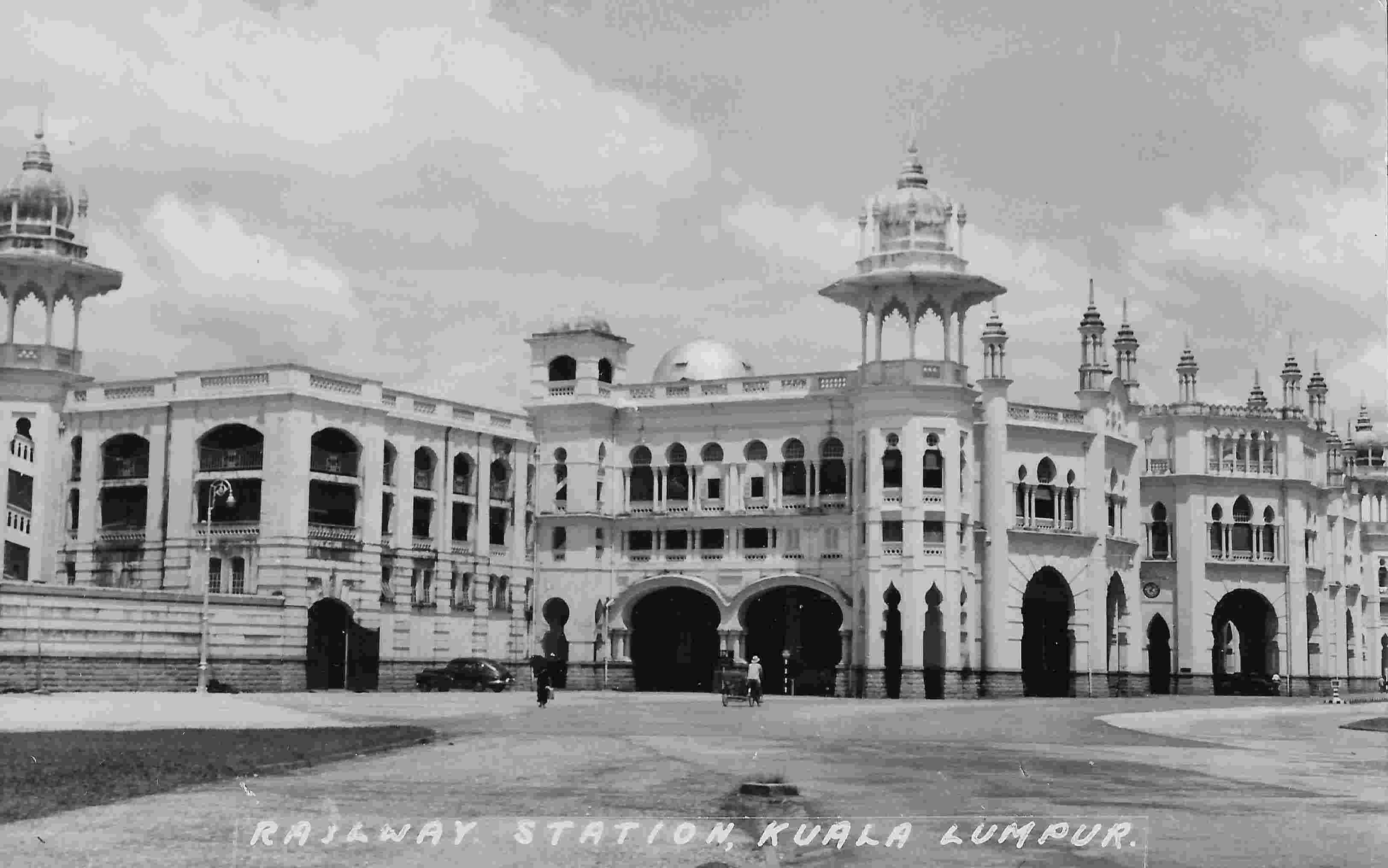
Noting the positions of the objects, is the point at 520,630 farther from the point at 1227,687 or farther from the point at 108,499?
the point at 1227,687

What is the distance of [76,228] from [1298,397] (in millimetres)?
61244

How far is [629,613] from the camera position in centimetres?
8238

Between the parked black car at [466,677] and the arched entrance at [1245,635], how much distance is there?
3758cm

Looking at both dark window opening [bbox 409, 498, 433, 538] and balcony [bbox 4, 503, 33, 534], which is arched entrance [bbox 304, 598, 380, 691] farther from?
balcony [bbox 4, 503, 33, 534]

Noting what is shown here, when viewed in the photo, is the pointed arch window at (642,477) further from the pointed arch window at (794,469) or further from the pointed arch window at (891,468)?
the pointed arch window at (891,468)

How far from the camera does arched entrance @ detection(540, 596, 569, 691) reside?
82.9 metres

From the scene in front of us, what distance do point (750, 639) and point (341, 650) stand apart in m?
18.2

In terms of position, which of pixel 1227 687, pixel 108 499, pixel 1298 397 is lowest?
pixel 1227 687

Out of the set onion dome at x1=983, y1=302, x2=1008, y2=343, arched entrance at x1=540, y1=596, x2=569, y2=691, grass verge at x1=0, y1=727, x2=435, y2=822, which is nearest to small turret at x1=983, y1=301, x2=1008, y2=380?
onion dome at x1=983, y1=302, x2=1008, y2=343

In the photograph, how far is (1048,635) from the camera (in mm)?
83125

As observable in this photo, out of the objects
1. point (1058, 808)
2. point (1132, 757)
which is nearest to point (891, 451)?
point (1132, 757)

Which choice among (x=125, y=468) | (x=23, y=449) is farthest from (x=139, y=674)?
(x=23, y=449)

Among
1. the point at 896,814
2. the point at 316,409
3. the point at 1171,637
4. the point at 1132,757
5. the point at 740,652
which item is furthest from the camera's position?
the point at 1171,637

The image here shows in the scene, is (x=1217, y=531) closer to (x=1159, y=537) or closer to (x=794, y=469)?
(x=1159, y=537)
